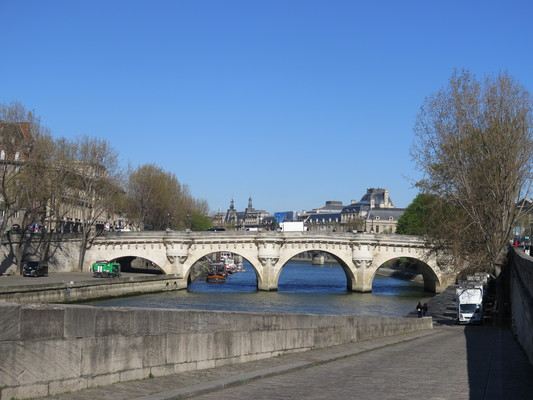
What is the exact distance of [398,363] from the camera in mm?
18562

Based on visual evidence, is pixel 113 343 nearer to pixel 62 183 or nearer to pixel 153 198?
pixel 62 183

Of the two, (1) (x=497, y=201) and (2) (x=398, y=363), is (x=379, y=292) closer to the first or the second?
(1) (x=497, y=201)

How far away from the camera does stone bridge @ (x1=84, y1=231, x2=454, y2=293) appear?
8331 cm

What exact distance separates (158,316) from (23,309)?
10.8 feet

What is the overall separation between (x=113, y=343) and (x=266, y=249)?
239 feet

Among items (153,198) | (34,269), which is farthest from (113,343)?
(153,198)

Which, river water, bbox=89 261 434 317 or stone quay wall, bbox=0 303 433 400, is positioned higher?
stone quay wall, bbox=0 303 433 400

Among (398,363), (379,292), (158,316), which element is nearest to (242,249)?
(379,292)

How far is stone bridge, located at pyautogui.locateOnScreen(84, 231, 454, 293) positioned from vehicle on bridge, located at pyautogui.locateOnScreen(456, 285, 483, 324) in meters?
32.1

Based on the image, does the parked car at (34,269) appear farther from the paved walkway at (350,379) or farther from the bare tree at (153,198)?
the paved walkway at (350,379)

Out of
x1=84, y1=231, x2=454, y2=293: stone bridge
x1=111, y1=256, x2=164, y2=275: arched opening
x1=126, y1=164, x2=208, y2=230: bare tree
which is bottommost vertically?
x1=111, y1=256, x2=164, y2=275: arched opening

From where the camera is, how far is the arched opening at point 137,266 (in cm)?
9738

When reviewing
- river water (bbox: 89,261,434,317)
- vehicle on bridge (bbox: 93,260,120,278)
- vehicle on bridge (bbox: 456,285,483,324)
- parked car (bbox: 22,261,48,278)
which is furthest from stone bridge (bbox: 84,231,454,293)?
vehicle on bridge (bbox: 456,285,483,324)

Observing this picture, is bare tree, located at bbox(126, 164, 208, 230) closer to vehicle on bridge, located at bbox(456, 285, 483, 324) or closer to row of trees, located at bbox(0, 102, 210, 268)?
row of trees, located at bbox(0, 102, 210, 268)
